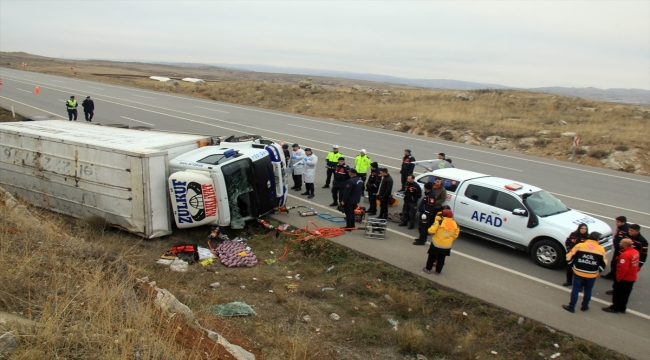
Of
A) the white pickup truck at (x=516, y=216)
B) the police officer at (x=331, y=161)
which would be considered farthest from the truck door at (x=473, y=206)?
the police officer at (x=331, y=161)

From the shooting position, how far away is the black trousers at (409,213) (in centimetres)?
1105

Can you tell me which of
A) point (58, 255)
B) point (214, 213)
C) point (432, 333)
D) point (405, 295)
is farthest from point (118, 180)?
point (432, 333)

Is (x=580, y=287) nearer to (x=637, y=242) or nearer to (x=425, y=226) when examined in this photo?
(x=637, y=242)

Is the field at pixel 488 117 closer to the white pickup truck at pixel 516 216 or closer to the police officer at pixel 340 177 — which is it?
the police officer at pixel 340 177

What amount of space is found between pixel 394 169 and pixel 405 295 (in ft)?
32.9


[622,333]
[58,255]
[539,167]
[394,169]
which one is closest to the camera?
[58,255]

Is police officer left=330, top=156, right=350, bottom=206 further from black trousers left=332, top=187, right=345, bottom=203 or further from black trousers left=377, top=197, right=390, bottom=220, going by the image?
black trousers left=377, top=197, right=390, bottom=220

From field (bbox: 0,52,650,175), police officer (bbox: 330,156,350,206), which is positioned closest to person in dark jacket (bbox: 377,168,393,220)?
police officer (bbox: 330,156,350,206)

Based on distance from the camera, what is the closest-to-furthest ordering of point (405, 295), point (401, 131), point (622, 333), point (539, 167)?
point (622, 333) → point (405, 295) → point (539, 167) → point (401, 131)

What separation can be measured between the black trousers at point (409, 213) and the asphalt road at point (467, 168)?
37 centimetres

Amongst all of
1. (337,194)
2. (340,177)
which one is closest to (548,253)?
(340,177)

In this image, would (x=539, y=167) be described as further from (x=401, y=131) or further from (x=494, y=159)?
(x=401, y=131)

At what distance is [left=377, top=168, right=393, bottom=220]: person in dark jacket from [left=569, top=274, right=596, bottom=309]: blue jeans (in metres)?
4.78

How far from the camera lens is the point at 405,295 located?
775cm
